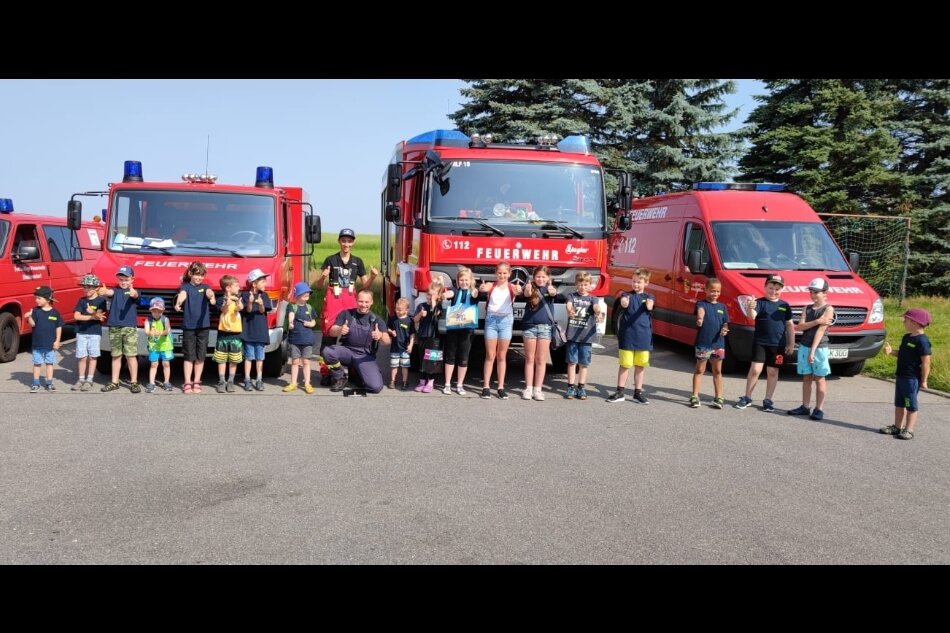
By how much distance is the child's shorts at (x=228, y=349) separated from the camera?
911 cm

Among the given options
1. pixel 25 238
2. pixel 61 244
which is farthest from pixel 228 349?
pixel 61 244

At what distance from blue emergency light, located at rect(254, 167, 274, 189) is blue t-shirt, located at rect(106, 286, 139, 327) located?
2.54 m

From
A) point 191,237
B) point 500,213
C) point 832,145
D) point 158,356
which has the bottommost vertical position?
point 158,356

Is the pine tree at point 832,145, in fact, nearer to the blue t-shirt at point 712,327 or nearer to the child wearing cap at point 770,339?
the child wearing cap at point 770,339

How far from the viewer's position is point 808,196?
22328mm

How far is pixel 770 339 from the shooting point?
9.13 metres

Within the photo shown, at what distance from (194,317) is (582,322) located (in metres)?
4.69

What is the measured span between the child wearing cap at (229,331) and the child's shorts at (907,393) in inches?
287

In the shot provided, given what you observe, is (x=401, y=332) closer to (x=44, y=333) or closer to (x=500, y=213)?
(x=500, y=213)

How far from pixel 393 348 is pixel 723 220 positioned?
5.80 m

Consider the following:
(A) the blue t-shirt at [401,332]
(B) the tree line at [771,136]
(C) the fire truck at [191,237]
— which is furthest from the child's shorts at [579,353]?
(B) the tree line at [771,136]

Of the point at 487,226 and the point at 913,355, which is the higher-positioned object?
the point at 487,226
